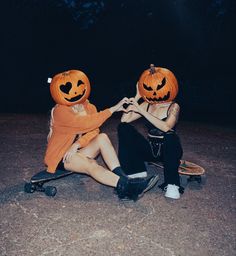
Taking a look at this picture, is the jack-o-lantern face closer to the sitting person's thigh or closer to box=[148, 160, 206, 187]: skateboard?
the sitting person's thigh

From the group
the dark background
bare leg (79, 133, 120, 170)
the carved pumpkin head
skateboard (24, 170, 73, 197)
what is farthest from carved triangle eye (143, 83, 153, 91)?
the dark background

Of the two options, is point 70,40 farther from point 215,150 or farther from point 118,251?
point 118,251

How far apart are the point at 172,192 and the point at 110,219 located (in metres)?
1.00

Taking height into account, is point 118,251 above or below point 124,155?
below

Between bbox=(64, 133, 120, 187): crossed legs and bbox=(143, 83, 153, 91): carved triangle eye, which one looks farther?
bbox=(143, 83, 153, 91): carved triangle eye

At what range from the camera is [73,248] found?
11.8 feet

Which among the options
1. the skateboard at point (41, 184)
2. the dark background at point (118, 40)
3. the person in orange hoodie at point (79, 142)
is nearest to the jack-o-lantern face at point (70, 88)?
the person in orange hoodie at point (79, 142)

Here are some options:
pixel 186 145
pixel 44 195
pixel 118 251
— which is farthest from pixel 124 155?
pixel 186 145

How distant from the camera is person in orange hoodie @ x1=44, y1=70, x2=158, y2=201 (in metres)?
4.64

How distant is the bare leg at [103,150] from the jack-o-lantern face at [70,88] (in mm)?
567

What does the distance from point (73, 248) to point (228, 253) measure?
1.47 meters

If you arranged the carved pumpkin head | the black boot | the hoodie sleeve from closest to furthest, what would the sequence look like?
the black boot
the hoodie sleeve
the carved pumpkin head

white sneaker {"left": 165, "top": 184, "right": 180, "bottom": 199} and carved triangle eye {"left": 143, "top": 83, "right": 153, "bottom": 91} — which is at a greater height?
carved triangle eye {"left": 143, "top": 83, "right": 153, "bottom": 91}

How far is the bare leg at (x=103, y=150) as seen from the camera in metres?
4.82
